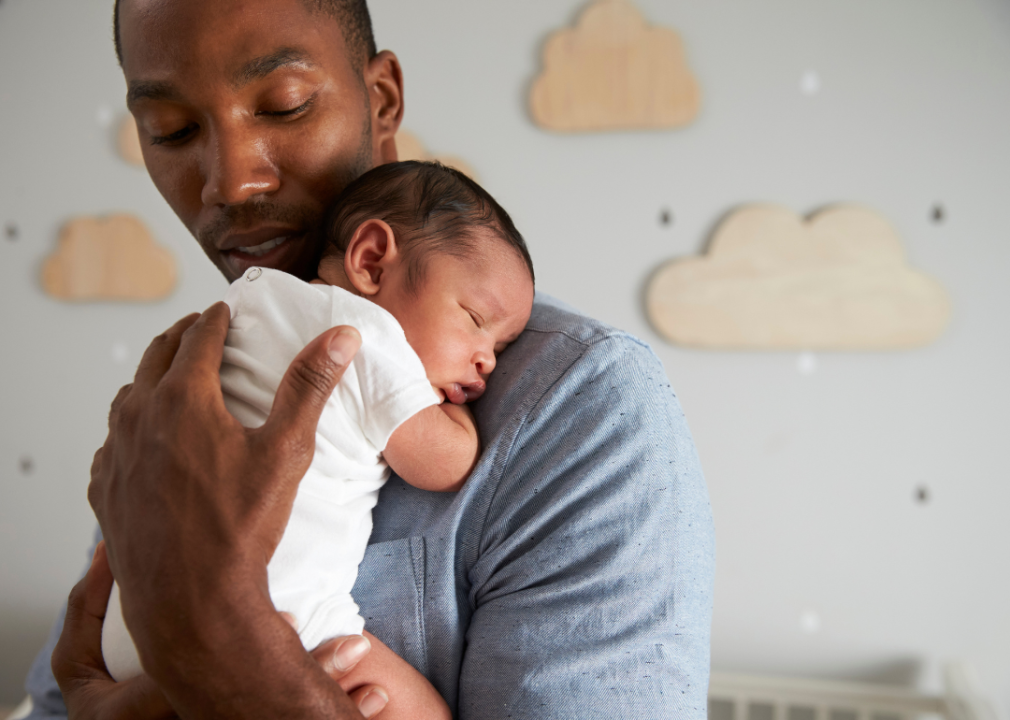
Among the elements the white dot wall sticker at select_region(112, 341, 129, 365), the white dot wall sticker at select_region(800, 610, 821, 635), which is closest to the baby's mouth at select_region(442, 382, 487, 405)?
the white dot wall sticker at select_region(800, 610, 821, 635)

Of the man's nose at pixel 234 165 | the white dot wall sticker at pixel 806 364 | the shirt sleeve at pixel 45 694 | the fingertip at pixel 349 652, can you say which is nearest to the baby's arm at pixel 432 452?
the fingertip at pixel 349 652

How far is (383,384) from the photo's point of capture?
0.62m

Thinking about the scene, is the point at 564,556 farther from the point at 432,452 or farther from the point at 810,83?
the point at 810,83

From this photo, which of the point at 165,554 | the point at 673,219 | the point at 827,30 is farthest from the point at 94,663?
the point at 827,30

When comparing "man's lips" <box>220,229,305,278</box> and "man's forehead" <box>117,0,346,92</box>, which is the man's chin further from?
"man's forehead" <box>117,0,346,92</box>

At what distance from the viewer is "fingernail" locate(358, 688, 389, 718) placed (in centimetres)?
58

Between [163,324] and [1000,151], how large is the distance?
2.35 metres

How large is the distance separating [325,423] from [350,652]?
0.20m

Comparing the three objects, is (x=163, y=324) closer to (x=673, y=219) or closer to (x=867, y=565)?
(x=673, y=219)

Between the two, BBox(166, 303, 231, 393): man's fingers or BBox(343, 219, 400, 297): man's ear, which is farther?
BBox(343, 219, 400, 297): man's ear

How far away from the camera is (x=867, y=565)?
183 cm

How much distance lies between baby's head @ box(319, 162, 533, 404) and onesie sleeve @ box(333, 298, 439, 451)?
0.08 meters

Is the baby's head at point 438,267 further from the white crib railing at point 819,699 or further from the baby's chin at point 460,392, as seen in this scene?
the white crib railing at point 819,699

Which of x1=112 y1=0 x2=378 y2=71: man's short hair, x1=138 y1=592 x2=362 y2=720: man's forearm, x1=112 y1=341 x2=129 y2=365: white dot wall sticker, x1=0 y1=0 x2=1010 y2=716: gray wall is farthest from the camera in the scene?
x1=112 y1=341 x2=129 y2=365: white dot wall sticker
